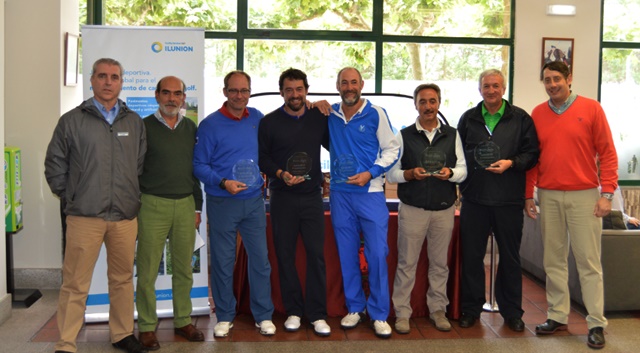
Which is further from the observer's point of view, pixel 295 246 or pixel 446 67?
pixel 446 67

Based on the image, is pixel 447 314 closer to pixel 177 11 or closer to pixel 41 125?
pixel 41 125

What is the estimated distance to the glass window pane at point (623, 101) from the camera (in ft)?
24.3

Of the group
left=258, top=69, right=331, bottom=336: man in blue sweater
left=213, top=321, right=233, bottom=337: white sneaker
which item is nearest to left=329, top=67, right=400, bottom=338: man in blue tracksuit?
left=258, top=69, right=331, bottom=336: man in blue sweater

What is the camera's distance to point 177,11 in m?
7.03

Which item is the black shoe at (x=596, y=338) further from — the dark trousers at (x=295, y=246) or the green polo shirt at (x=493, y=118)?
the dark trousers at (x=295, y=246)

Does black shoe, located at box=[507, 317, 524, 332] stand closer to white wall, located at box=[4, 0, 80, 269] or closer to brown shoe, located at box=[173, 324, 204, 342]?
brown shoe, located at box=[173, 324, 204, 342]

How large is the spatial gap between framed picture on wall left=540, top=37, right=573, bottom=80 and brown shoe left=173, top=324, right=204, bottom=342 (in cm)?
468

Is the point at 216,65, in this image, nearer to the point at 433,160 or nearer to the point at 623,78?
the point at 433,160

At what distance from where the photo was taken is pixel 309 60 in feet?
23.6

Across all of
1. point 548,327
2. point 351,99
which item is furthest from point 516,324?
point 351,99

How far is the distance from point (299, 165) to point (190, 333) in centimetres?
129

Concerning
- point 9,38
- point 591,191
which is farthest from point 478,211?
point 9,38

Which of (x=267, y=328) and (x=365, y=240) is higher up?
(x=365, y=240)

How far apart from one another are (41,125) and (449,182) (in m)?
3.39
